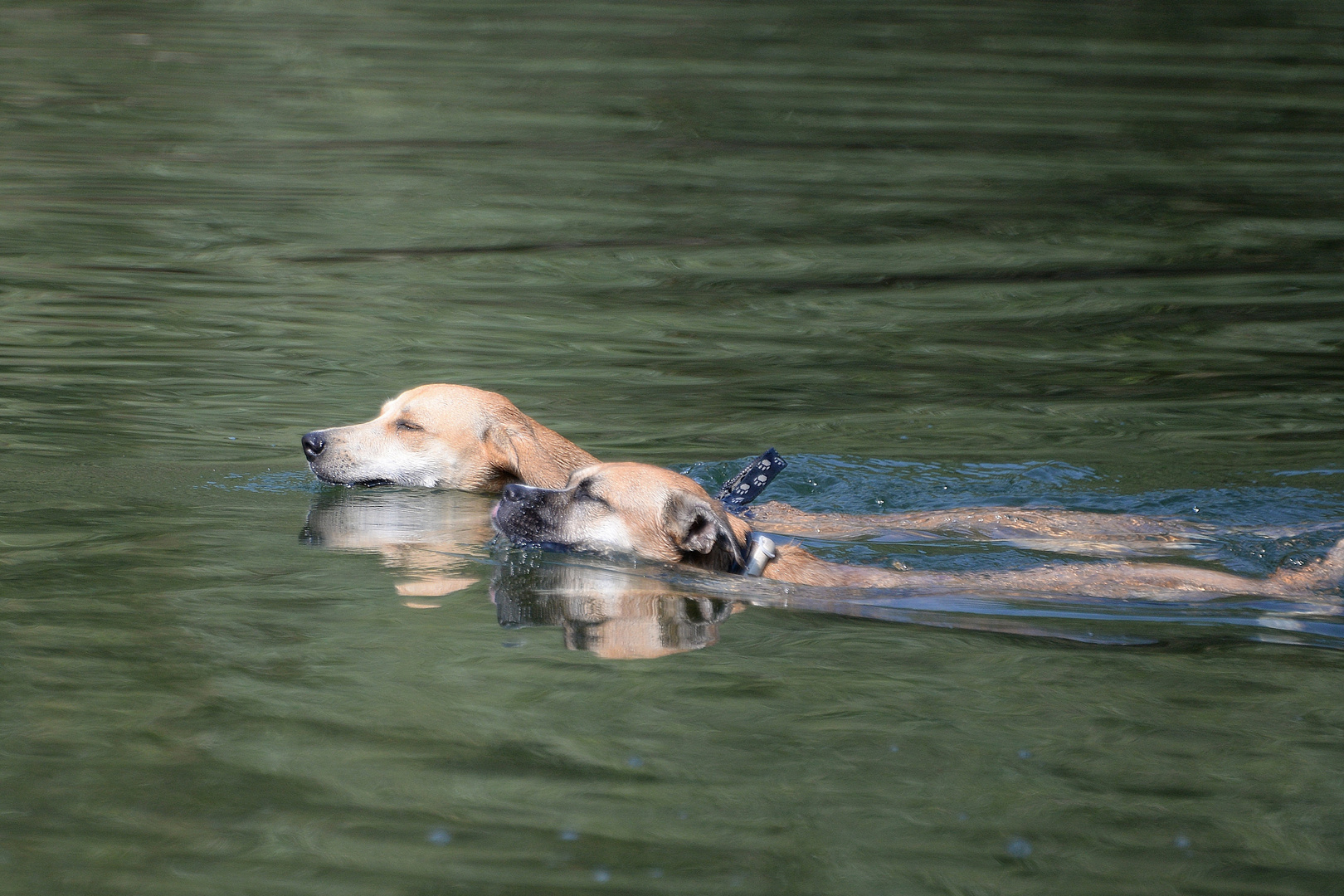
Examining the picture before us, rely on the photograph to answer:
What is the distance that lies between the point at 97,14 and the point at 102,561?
24060 mm

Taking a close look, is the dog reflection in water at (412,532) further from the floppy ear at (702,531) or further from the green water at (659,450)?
the floppy ear at (702,531)

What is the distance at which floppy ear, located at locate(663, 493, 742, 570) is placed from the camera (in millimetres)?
6766

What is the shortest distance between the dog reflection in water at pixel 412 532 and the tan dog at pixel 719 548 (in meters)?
0.36

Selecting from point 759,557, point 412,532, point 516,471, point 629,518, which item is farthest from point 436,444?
point 759,557

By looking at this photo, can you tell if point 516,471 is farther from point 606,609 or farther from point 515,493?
point 606,609

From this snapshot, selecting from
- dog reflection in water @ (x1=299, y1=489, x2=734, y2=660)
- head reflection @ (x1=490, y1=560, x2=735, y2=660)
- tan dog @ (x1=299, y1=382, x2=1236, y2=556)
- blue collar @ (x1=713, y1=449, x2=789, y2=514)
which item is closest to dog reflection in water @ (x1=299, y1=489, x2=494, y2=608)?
dog reflection in water @ (x1=299, y1=489, x2=734, y2=660)

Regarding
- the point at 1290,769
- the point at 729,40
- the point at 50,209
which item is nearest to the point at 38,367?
the point at 50,209

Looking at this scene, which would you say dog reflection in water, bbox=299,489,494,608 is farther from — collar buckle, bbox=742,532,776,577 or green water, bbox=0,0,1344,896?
collar buckle, bbox=742,532,776,577

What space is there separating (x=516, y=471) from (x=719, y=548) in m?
1.97

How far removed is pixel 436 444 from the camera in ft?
28.8

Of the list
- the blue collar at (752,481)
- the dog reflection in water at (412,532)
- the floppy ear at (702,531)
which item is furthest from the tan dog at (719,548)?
the dog reflection in water at (412,532)

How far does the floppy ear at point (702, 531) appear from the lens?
6.77 metres

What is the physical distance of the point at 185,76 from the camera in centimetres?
2211

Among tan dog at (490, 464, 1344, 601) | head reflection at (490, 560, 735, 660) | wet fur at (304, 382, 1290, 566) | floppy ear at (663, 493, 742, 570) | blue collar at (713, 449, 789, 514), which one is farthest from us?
wet fur at (304, 382, 1290, 566)
